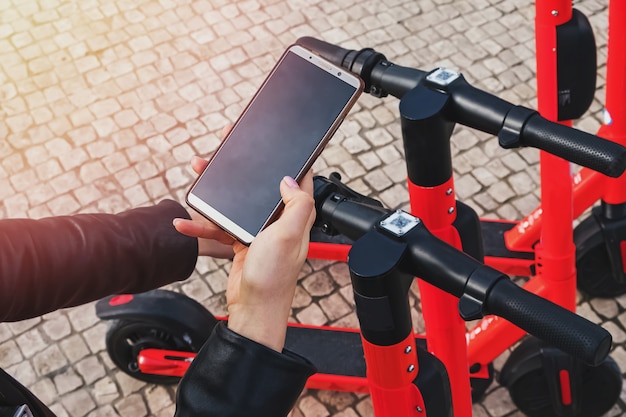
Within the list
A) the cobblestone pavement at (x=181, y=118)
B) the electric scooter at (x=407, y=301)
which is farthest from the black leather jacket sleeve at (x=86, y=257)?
the cobblestone pavement at (x=181, y=118)

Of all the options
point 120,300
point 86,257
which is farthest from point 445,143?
point 120,300

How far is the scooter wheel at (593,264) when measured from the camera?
3887 mm

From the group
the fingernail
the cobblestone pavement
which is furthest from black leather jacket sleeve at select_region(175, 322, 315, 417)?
the cobblestone pavement

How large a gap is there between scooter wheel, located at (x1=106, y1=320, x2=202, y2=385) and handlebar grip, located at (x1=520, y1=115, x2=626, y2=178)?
7.56ft

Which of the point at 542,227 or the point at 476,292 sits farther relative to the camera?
the point at 542,227

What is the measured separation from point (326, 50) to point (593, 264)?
2246 millimetres

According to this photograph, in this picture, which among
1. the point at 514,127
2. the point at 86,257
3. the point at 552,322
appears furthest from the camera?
the point at 86,257

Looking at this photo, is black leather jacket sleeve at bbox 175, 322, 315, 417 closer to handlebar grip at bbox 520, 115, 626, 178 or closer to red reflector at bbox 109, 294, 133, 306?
handlebar grip at bbox 520, 115, 626, 178

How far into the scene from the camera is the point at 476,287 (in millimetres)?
1774

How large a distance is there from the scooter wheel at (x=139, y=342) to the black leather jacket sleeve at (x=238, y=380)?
2.11 meters

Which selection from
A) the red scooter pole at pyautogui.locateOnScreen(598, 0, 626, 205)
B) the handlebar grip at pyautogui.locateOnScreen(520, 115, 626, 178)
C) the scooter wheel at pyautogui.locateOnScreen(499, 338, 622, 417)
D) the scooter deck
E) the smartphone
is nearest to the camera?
the handlebar grip at pyautogui.locateOnScreen(520, 115, 626, 178)

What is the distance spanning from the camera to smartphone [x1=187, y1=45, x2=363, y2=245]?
7.49 ft

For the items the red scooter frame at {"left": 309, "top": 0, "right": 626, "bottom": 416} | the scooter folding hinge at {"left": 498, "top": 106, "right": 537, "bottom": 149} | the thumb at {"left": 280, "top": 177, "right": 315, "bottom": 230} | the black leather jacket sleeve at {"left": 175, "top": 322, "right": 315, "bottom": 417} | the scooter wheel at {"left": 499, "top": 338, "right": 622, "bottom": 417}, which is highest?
the scooter folding hinge at {"left": 498, "top": 106, "right": 537, "bottom": 149}

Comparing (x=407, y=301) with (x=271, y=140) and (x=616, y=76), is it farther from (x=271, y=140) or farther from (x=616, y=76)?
(x=616, y=76)
